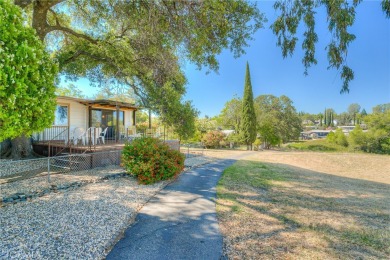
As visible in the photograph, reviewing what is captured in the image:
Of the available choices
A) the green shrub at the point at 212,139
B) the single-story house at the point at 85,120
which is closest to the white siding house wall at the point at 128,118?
the single-story house at the point at 85,120

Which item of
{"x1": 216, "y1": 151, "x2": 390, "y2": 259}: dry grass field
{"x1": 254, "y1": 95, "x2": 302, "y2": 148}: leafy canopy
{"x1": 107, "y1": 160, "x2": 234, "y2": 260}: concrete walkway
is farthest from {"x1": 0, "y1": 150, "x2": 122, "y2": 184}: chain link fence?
{"x1": 254, "y1": 95, "x2": 302, "y2": 148}: leafy canopy

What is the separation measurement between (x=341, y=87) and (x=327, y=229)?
3.07m

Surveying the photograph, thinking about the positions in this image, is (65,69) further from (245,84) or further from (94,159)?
(245,84)

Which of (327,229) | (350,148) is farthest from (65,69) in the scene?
(350,148)

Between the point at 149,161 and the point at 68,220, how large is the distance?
3574 millimetres

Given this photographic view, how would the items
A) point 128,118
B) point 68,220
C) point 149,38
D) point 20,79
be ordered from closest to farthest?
point 20,79, point 68,220, point 149,38, point 128,118

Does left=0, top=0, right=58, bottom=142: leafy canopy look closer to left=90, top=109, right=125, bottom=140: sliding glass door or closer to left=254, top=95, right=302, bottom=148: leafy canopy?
left=90, top=109, right=125, bottom=140: sliding glass door

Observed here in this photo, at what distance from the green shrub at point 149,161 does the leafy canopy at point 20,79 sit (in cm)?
356

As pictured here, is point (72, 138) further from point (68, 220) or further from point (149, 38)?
point (68, 220)

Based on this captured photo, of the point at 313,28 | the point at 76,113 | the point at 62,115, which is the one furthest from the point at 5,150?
the point at 313,28

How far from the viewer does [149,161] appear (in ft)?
25.4

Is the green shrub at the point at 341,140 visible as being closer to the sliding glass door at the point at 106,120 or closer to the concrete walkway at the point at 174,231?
the sliding glass door at the point at 106,120

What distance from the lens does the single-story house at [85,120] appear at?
12.4 meters

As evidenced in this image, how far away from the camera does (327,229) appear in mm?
4547
